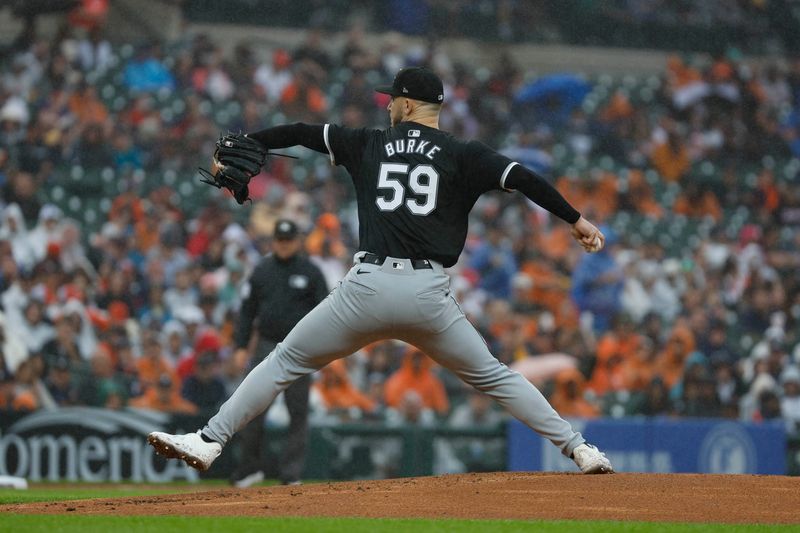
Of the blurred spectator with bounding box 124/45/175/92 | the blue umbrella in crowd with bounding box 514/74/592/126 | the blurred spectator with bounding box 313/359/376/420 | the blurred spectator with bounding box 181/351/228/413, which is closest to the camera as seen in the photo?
the blurred spectator with bounding box 181/351/228/413

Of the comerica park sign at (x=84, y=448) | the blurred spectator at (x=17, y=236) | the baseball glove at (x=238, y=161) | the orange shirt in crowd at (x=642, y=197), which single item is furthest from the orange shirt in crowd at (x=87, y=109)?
the baseball glove at (x=238, y=161)

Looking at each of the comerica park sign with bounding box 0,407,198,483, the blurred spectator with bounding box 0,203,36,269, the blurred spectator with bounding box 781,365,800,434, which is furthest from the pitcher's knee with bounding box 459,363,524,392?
the blurred spectator with bounding box 0,203,36,269

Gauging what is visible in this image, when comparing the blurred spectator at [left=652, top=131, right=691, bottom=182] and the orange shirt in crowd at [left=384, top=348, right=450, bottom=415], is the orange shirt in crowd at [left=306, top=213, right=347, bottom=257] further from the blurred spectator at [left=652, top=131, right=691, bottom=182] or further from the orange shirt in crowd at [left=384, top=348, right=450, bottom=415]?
the blurred spectator at [left=652, top=131, right=691, bottom=182]

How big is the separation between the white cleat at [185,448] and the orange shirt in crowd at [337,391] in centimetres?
640

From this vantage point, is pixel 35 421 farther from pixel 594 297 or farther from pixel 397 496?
pixel 594 297

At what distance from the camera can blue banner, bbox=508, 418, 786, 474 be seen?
1195cm

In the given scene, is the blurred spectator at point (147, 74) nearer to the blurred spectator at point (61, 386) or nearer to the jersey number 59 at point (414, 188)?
the blurred spectator at point (61, 386)

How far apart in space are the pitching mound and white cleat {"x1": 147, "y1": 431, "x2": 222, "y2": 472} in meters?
0.21

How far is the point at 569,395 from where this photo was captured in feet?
41.2

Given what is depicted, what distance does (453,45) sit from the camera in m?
21.2

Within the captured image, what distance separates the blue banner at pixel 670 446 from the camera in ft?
39.2

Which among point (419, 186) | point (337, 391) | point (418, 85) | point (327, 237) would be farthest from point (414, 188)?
point (327, 237)

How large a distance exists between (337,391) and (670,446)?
315 centimetres

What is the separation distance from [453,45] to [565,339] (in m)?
8.88
